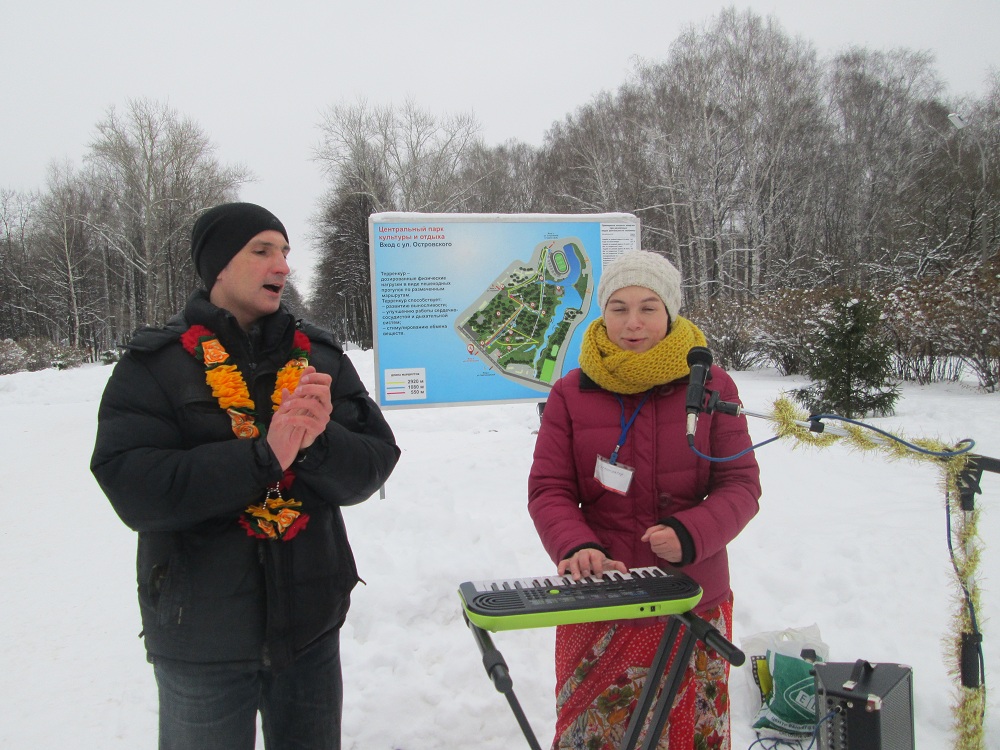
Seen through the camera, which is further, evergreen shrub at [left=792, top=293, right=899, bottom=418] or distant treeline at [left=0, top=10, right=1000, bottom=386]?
distant treeline at [left=0, top=10, right=1000, bottom=386]

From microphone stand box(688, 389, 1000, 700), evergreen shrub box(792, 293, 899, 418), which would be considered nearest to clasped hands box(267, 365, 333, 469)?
microphone stand box(688, 389, 1000, 700)

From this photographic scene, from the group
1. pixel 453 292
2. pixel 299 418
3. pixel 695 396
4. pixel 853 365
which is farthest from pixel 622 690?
pixel 853 365

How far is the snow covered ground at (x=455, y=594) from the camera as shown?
271cm

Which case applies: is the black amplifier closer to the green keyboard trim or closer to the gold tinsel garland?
the gold tinsel garland

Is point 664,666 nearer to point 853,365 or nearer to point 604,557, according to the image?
point 604,557

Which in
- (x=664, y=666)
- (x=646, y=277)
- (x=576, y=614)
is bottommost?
(x=664, y=666)

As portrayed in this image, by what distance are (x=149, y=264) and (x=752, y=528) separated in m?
33.6

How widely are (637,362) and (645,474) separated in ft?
1.08

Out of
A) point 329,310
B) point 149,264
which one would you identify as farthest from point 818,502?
point 329,310

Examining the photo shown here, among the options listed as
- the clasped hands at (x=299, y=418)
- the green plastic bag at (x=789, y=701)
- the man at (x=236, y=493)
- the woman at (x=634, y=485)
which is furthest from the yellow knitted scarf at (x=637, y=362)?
the green plastic bag at (x=789, y=701)

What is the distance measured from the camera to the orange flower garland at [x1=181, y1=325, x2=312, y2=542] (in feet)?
5.17

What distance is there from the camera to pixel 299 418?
145cm

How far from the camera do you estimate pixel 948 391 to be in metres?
8.94

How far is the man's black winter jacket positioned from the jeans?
59mm
